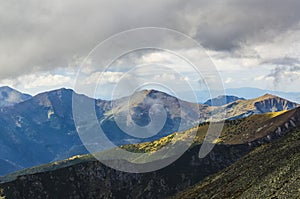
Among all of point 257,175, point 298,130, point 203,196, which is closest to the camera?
point 257,175

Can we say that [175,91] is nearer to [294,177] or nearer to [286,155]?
[294,177]

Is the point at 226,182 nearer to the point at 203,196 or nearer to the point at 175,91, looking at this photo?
the point at 203,196

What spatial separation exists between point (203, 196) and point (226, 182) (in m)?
12.3

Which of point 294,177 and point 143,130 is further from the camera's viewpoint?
point 143,130

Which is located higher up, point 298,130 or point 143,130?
point 143,130

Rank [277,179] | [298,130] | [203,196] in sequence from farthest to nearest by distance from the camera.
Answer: [298,130], [203,196], [277,179]

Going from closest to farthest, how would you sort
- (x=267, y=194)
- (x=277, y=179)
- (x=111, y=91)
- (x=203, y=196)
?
1. (x=111, y=91)
2. (x=267, y=194)
3. (x=277, y=179)
4. (x=203, y=196)

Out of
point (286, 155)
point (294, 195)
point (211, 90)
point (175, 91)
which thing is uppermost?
point (175, 91)

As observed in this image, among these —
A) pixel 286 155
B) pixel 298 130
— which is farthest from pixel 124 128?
pixel 298 130

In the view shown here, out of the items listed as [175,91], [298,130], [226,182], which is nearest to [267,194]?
[175,91]

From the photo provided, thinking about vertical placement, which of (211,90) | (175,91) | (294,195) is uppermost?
(175,91)

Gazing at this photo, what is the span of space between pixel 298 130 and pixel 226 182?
53.4 meters

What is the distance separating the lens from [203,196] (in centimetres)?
16362

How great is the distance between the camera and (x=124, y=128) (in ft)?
353
